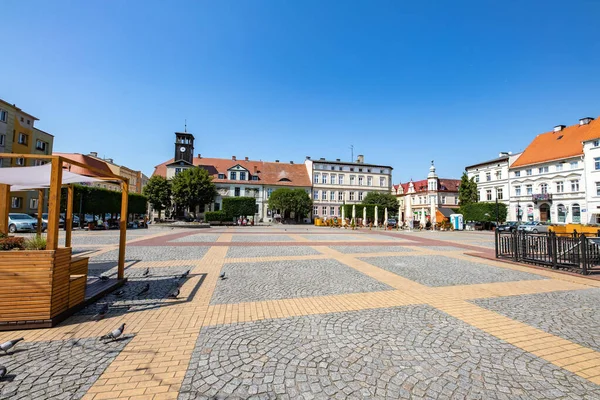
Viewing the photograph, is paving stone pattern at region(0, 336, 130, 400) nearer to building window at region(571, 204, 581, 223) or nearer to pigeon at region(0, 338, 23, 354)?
pigeon at region(0, 338, 23, 354)

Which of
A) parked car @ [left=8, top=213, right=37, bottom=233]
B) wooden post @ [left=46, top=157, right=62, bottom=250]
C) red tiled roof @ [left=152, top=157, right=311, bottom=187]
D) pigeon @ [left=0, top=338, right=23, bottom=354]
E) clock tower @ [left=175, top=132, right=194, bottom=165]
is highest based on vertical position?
clock tower @ [left=175, top=132, right=194, bottom=165]

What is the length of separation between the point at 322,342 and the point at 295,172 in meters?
58.0

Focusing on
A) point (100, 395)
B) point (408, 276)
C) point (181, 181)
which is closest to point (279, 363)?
point (100, 395)

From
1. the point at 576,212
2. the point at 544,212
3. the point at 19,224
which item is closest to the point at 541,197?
the point at 544,212

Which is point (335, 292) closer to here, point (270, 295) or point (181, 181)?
point (270, 295)

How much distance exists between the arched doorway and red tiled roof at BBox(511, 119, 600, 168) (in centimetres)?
710

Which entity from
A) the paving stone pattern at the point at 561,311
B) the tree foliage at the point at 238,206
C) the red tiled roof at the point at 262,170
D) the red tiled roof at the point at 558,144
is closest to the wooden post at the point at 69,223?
the paving stone pattern at the point at 561,311

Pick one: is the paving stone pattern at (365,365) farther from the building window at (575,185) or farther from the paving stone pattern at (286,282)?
the building window at (575,185)

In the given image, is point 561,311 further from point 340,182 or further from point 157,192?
point 340,182

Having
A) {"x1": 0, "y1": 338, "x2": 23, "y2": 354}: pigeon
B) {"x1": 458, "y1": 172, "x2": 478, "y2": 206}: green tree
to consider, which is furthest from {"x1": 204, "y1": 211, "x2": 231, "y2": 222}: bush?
A: {"x1": 458, "y1": 172, "x2": 478, "y2": 206}: green tree

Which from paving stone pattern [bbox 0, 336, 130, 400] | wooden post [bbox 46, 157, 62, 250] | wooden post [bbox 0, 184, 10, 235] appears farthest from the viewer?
wooden post [bbox 0, 184, 10, 235]

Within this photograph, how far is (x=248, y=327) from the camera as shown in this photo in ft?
14.7

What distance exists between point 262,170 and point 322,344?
5730cm

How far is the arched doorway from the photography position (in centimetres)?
4206
